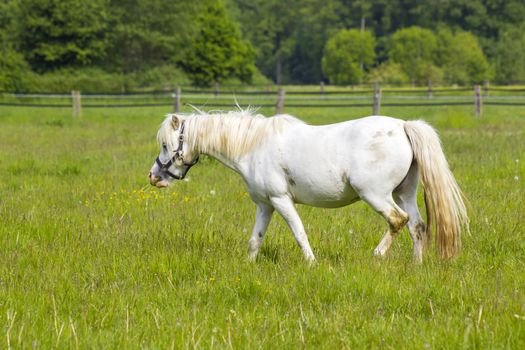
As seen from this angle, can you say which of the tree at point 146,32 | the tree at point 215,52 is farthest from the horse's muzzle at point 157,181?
the tree at point 215,52

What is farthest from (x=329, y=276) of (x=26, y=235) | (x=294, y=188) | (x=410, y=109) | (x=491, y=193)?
(x=410, y=109)

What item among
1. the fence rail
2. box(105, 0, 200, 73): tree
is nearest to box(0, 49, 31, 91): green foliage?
the fence rail

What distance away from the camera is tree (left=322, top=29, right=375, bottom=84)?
255ft

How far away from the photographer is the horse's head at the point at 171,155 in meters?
5.96

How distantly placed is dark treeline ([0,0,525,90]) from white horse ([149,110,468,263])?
31.2m

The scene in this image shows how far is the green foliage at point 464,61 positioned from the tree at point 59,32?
34.7 metres

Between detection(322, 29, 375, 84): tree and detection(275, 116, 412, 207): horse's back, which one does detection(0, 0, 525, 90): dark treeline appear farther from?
detection(275, 116, 412, 207): horse's back

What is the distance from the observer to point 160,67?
156 ft

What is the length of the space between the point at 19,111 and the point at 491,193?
81.5 ft

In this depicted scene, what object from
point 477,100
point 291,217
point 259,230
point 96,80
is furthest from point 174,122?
point 96,80

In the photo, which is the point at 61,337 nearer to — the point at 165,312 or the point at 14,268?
the point at 165,312

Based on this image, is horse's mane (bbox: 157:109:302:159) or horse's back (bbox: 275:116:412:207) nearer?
horse's back (bbox: 275:116:412:207)

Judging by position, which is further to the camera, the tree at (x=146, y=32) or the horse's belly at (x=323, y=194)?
the tree at (x=146, y=32)

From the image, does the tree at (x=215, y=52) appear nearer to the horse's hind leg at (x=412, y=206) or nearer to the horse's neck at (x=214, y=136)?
the horse's neck at (x=214, y=136)
